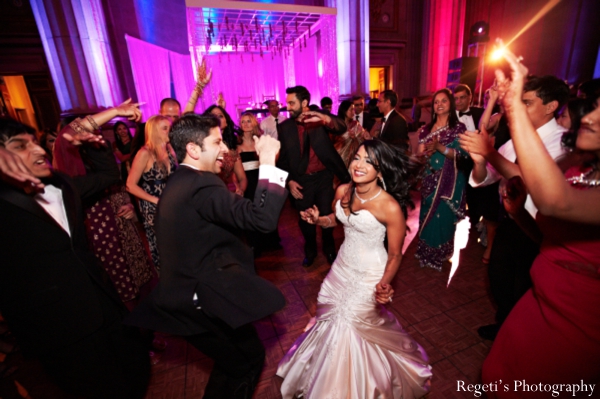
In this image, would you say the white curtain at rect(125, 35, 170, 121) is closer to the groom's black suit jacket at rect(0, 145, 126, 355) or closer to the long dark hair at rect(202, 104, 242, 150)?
the long dark hair at rect(202, 104, 242, 150)

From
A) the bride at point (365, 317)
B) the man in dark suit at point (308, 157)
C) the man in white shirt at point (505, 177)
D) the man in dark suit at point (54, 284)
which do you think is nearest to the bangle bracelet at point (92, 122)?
the man in dark suit at point (54, 284)

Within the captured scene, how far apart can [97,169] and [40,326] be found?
1183mm

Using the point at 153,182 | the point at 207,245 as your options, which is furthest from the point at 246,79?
the point at 207,245

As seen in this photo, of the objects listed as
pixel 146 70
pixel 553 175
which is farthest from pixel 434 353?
pixel 146 70

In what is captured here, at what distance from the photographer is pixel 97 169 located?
2.16 meters

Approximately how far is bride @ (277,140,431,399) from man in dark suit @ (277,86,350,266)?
4.44ft

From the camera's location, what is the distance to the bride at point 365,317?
5.84 ft

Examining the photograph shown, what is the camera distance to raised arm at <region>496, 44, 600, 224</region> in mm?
863

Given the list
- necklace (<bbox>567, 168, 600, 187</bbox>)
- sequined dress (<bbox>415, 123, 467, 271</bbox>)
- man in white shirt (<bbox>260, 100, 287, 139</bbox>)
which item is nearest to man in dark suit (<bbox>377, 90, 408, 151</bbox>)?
sequined dress (<bbox>415, 123, 467, 271</bbox>)

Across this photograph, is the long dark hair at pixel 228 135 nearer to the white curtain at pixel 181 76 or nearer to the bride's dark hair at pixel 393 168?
the bride's dark hair at pixel 393 168

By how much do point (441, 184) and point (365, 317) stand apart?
205 cm

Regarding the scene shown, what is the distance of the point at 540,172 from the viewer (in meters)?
0.87

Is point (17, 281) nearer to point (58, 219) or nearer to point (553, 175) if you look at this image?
point (58, 219)

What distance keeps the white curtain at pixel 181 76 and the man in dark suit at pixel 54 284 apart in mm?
8737
